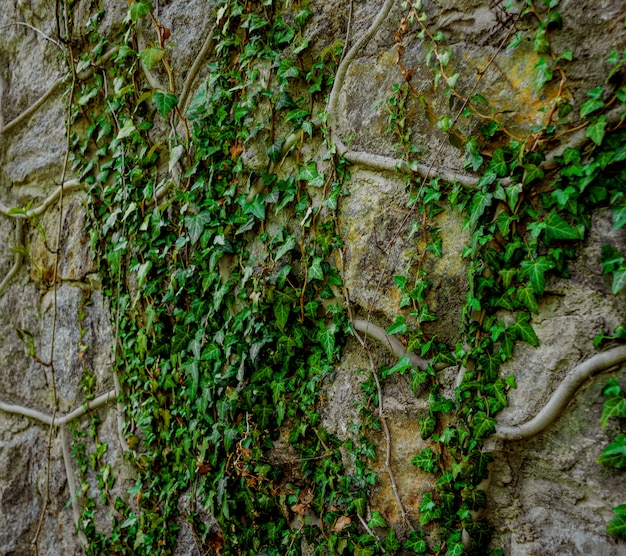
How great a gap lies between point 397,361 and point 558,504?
46 cm

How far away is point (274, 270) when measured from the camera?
4.71ft

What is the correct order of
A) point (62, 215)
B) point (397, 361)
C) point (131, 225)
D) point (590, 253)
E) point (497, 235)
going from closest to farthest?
point (590, 253), point (497, 235), point (397, 361), point (131, 225), point (62, 215)

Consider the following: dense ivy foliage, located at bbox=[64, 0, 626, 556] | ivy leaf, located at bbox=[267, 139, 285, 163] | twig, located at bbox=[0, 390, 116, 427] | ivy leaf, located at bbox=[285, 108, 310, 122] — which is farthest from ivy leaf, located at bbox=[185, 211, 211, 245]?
twig, located at bbox=[0, 390, 116, 427]

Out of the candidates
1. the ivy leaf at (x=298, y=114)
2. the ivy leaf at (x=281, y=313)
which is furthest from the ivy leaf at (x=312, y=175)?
the ivy leaf at (x=281, y=313)

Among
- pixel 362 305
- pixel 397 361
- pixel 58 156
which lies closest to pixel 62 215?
pixel 58 156

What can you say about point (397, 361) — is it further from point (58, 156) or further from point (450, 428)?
point (58, 156)

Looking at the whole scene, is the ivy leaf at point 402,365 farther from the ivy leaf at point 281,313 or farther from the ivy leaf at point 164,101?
the ivy leaf at point 164,101

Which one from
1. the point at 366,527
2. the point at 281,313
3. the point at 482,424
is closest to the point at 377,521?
the point at 366,527

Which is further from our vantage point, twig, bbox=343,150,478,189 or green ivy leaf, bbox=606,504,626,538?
twig, bbox=343,150,478,189

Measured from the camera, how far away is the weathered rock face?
3.22 feet

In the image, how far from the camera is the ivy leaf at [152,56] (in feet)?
5.27

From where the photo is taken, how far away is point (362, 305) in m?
1.30

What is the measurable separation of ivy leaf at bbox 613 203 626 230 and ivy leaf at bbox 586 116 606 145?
130mm

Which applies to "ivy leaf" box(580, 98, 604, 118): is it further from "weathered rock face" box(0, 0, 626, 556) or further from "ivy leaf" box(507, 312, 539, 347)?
"ivy leaf" box(507, 312, 539, 347)
